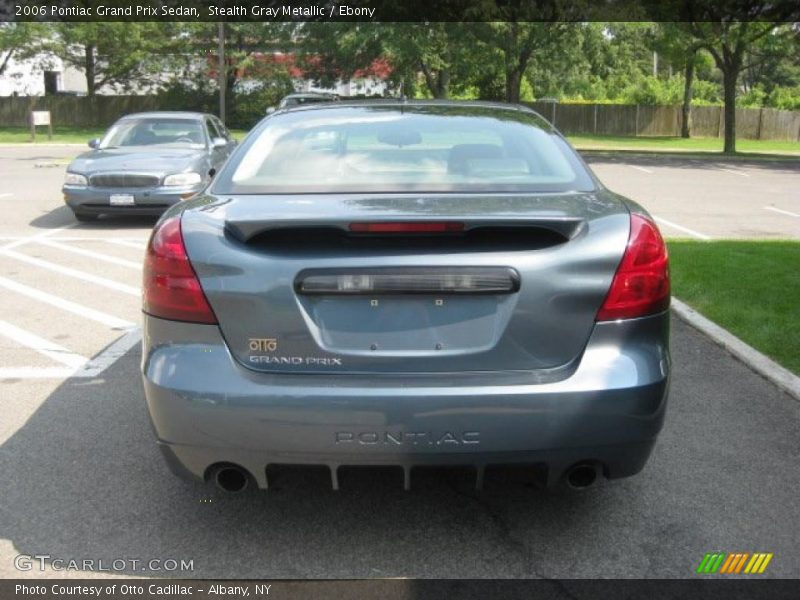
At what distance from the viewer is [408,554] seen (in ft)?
10.8

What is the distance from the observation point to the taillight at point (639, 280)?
3.11 metres

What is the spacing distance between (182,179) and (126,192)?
0.74 meters

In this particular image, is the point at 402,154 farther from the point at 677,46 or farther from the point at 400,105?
the point at 677,46

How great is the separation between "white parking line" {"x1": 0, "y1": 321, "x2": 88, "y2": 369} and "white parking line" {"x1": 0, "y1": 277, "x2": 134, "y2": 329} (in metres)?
0.56

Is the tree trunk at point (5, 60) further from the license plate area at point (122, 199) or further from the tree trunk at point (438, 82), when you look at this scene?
the license plate area at point (122, 199)

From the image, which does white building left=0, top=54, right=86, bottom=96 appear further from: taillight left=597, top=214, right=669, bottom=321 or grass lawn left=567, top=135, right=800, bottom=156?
taillight left=597, top=214, right=669, bottom=321

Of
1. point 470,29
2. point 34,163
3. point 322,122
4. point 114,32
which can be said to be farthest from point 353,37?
point 322,122

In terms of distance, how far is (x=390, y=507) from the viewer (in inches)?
144

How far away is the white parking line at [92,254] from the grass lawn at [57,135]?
22.2m

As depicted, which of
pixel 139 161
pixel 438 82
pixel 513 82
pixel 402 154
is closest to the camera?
pixel 402 154

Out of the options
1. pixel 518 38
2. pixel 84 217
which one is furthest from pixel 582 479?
pixel 518 38

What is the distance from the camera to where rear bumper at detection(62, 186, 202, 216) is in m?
11.7

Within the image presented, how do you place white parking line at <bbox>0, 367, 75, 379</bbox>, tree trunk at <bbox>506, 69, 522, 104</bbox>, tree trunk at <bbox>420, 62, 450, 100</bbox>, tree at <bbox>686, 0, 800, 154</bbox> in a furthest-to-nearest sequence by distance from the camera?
tree trunk at <bbox>420, 62, 450, 100</bbox> < tree trunk at <bbox>506, 69, 522, 104</bbox> < tree at <bbox>686, 0, 800, 154</bbox> < white parking line at <bbox>0, 367, 75, 379</bbox>

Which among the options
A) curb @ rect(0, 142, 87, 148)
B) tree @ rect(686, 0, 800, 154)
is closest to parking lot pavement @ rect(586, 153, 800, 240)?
tree @ rect(686, 0, 800, 154)
